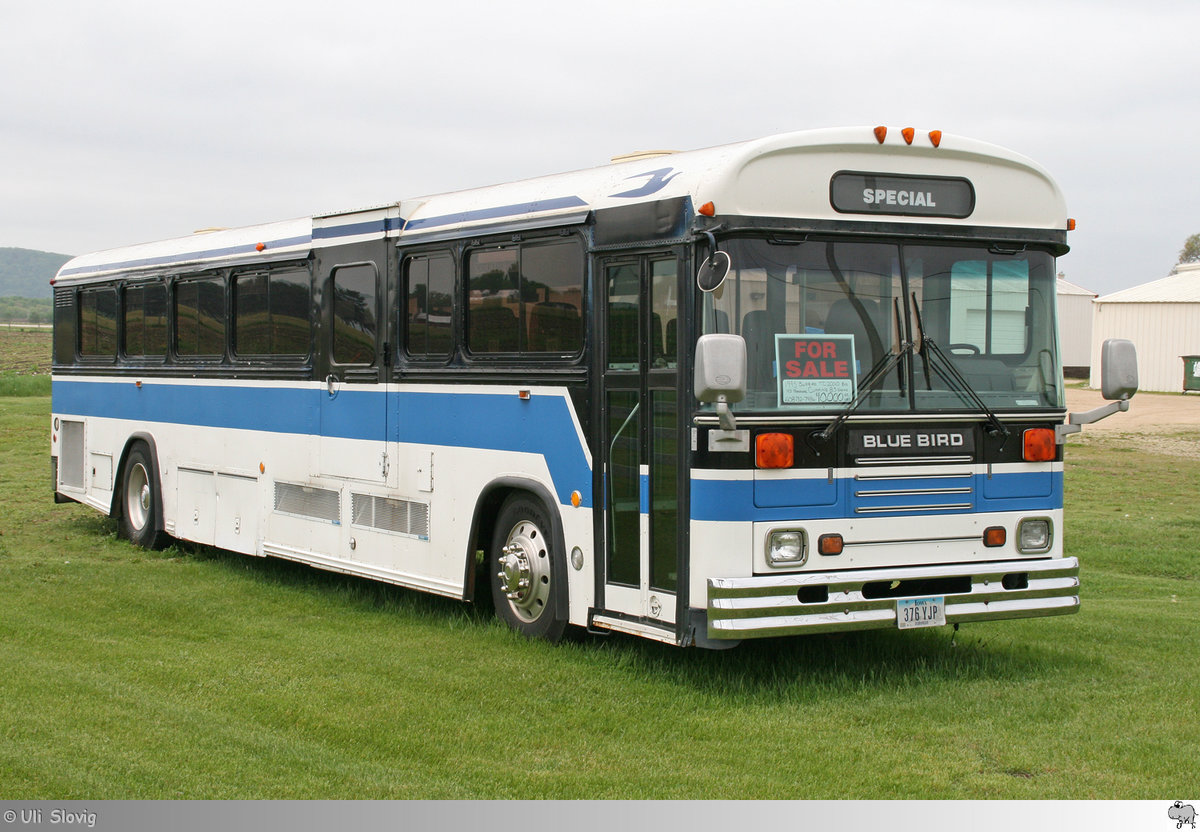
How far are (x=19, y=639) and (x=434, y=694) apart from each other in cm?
318

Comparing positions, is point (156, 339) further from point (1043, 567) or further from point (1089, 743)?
point (1089, 743)

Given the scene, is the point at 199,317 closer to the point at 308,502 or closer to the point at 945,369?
the point at 308,502

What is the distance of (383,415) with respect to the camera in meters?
10.8

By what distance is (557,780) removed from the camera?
6289 millimetres

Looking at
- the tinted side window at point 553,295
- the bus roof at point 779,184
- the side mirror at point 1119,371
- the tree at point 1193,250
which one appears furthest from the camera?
the tree at point 1193,250

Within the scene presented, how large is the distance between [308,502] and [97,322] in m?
5.27

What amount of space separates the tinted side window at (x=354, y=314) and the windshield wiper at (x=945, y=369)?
450cm

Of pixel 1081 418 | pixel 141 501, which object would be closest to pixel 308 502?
pixel 141 501

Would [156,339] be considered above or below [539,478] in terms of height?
above

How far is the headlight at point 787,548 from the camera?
7785 millimetres

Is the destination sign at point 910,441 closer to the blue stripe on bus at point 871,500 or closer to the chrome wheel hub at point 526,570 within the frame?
the blue stripe on bus at point 871,500

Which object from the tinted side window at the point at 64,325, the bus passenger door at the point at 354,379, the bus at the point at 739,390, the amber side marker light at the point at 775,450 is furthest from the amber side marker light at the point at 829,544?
the tinted side window at the point at 64,325

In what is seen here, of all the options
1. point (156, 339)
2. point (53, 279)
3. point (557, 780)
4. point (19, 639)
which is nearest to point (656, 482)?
point (557, 780)

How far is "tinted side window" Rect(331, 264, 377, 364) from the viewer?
10891 mm
